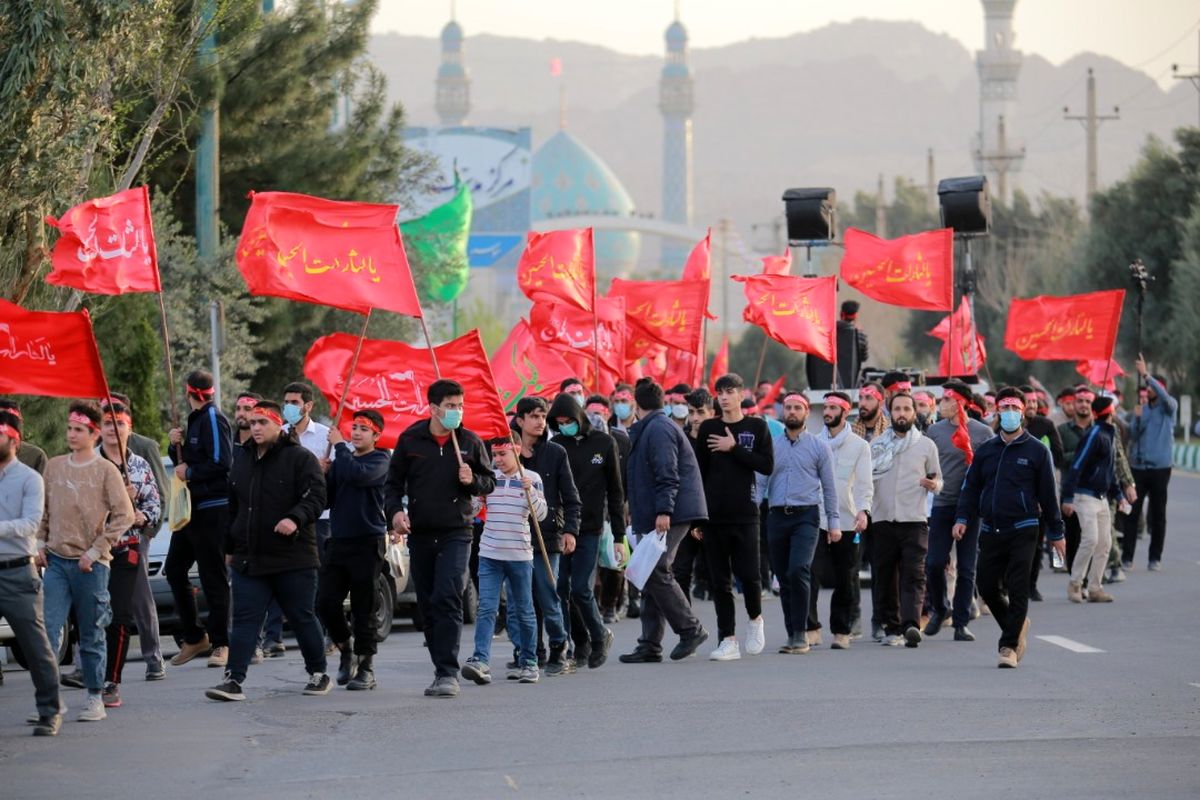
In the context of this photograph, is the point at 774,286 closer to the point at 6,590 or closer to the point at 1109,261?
the point at 6,590

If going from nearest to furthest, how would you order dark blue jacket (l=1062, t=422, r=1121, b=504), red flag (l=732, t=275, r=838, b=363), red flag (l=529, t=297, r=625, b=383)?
dark blue jacket (l=1062, t=422, r=1121, b=504)
red flag (l=732, t=275, r=838, b=363)
red flag (l=529, t=297, r=625, b=383)

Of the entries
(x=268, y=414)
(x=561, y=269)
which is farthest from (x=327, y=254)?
(x=561, y=269)

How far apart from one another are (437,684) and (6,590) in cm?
250

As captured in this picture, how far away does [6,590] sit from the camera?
408 inches

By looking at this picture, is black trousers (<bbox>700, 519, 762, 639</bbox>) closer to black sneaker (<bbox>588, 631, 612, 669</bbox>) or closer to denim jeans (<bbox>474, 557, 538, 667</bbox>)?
black sneaker (<bbox>588, 631, 612, 669</bbox>)

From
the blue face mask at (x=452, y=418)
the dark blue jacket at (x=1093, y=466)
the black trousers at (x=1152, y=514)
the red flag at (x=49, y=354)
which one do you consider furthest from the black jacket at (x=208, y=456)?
the black trousers at (x=1152, y=514)

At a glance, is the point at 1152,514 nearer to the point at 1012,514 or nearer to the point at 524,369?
the point at 524,369

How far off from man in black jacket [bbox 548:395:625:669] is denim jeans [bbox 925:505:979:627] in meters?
2.85

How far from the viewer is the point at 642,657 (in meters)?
13.6

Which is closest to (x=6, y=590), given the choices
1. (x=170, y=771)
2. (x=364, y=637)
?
(x=170, y=771)

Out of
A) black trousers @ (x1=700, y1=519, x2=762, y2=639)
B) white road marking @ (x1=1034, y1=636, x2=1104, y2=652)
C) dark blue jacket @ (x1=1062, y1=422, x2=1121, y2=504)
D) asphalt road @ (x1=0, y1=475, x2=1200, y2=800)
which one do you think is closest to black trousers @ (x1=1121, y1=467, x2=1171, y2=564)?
dark blue jacket @ (x1=1062, y1=422, x2=1121, y2=504)

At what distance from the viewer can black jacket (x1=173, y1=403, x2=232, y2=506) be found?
44.8 ft

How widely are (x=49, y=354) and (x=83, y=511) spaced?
1.06m

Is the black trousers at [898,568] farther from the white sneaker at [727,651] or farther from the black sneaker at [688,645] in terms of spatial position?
the black sneaker at [688,645]
